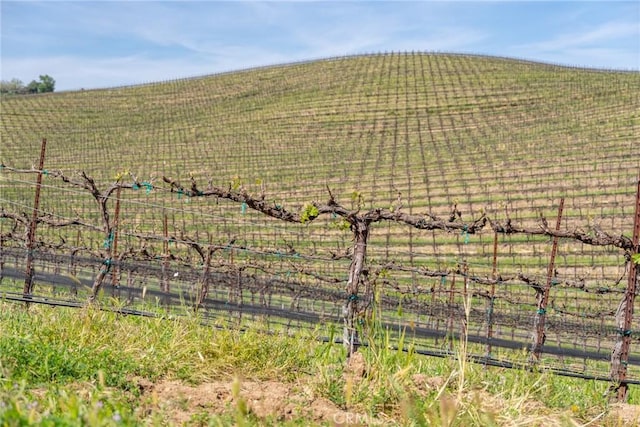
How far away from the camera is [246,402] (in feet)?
12.1

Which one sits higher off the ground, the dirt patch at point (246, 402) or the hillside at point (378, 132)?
the hillside at point (378, 132)

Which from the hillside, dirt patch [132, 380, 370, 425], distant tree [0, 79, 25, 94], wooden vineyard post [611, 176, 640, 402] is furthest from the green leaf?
distant tree [0, 79, 25, 94]

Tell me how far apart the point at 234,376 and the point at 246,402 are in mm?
791

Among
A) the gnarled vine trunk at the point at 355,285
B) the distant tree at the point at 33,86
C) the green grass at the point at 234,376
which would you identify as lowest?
the green grass at the point at 234,376

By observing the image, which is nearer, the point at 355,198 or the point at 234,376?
the point at 234,376

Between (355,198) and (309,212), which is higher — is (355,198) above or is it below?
above

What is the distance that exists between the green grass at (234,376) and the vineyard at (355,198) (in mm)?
698

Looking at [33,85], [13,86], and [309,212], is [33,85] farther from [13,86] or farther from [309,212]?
[309,212]

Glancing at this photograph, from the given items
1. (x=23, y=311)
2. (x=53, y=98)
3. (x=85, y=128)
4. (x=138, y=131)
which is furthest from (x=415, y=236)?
(x=53, y=98)

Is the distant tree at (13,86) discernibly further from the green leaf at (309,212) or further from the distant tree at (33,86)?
the green leaf at (309,212)

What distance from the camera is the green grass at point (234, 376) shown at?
3.74 m

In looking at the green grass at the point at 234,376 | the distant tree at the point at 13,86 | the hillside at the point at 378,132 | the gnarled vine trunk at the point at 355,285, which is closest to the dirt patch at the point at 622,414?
the green grass at the point at 234,376

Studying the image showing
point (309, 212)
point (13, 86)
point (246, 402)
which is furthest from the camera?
point (13, 86)

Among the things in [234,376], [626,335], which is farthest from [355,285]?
[626,335]
